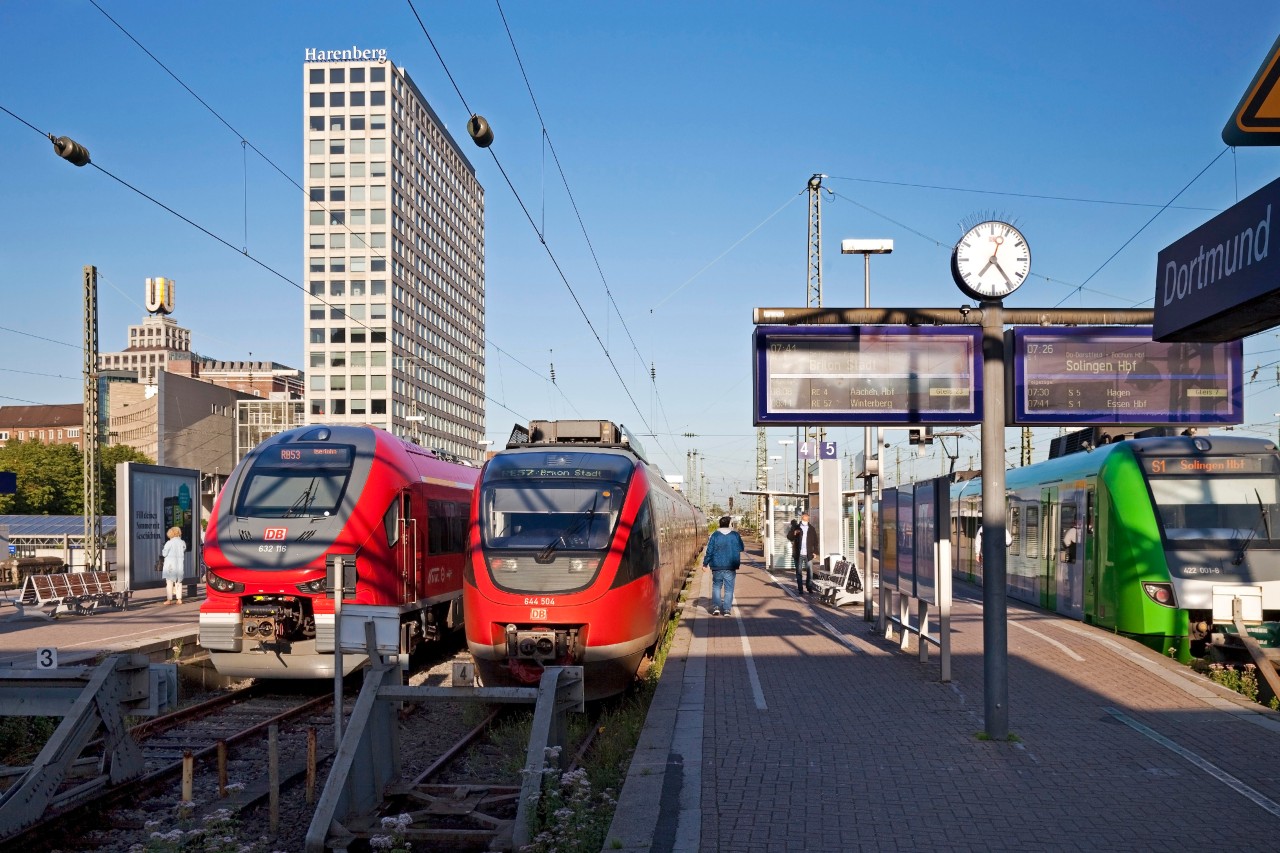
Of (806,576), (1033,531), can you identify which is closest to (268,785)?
(1033,531)

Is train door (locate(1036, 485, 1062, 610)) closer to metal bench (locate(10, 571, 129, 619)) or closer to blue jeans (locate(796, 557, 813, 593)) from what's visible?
blue jeans (locate(796, 557, 813, 593))

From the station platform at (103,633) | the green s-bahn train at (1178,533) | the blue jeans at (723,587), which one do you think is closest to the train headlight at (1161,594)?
the green s-bahn train at (1178,533)

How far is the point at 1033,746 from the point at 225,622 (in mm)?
8374

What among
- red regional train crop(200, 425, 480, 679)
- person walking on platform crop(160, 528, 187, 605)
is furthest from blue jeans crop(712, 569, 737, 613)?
person walking on platform crop(160, 528, 187, 605)

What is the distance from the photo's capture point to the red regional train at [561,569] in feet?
35.7

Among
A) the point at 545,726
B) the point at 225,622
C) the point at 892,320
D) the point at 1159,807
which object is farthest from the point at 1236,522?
the point at 225,622

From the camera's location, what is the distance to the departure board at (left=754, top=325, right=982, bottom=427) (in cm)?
994

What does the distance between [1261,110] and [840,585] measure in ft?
58.8

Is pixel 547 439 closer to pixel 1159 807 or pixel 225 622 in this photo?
pixel 225 622

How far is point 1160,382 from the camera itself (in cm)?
1034

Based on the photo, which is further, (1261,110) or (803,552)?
(803,552)

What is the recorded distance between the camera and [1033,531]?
65.6ft

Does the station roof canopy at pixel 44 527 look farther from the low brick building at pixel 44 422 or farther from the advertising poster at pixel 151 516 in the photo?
the low brick building at pixel 44 422

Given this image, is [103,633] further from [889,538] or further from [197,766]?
[889,538]
